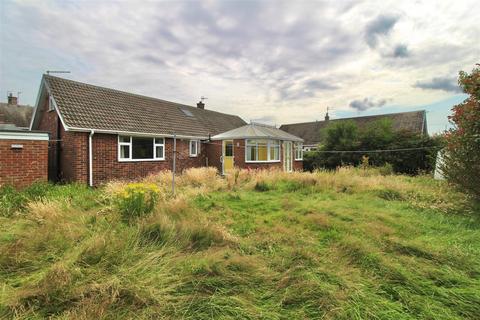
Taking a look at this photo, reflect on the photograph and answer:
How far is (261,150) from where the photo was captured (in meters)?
17.7

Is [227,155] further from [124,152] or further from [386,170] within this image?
[386,170]

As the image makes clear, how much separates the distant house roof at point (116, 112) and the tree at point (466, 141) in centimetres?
1233

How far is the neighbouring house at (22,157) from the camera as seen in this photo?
9.19 meters

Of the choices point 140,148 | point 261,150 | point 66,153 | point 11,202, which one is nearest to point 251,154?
point 261,150

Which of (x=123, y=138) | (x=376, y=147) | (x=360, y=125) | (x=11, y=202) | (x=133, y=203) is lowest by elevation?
(x=11, y=202)

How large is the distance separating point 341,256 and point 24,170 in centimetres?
1069

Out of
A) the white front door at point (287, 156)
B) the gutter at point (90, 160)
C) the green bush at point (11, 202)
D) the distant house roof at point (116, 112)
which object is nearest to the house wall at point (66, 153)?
the gutter at point (90, 160)

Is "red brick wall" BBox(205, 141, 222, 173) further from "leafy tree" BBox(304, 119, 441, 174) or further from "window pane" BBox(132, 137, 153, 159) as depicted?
"leafy tree" BBox(304, 119, 441, 174)

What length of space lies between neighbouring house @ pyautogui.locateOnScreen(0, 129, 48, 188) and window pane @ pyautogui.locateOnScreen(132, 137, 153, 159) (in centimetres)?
413

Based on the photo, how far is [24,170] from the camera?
9641 mm

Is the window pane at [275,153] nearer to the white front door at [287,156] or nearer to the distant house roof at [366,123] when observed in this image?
the white front door at [287,156]

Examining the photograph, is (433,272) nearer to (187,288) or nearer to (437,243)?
(437,243)

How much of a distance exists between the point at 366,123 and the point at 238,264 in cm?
3153

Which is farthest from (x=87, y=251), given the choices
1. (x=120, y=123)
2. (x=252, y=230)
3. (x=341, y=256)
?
(x=120, y=123)
